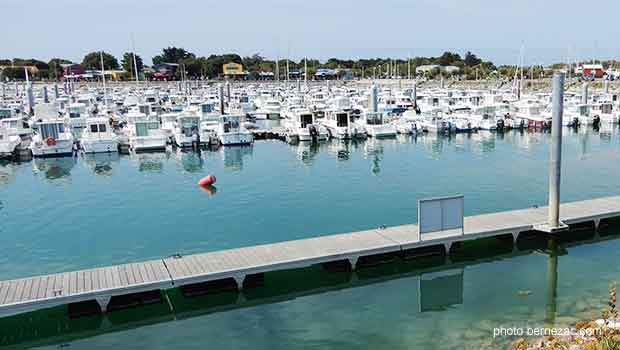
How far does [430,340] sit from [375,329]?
120 centimetres

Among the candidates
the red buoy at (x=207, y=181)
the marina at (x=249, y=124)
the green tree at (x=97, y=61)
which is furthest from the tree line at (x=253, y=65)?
the red buoy at (x=207, y=181)

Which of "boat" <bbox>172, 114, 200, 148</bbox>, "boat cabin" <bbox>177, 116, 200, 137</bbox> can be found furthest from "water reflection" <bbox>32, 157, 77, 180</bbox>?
"boat cabin" <bbox>177, 116, 200, 137</bbox>

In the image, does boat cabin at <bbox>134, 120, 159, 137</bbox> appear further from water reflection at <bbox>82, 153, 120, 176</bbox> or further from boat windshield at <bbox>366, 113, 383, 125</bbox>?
boat windshield at <bbox>366, 113, 383, 125</bbox>

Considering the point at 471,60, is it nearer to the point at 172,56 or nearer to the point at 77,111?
the point at 172,56

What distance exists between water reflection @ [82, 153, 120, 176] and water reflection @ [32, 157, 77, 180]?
38.0 inches

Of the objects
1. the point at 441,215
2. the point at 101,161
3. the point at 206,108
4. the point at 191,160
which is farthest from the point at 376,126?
the point at 441,215

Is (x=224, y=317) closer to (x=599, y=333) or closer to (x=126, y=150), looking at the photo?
(x=599, y=333)

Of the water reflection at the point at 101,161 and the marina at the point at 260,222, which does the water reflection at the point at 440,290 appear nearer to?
the marina at the point at 260,222

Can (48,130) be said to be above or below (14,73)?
below

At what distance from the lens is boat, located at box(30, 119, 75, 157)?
35.8 meters

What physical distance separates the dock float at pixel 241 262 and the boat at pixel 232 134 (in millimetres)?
24578

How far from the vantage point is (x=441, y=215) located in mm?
15164

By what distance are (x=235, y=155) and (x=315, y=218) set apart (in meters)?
16.9

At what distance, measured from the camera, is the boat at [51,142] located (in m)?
35.8
